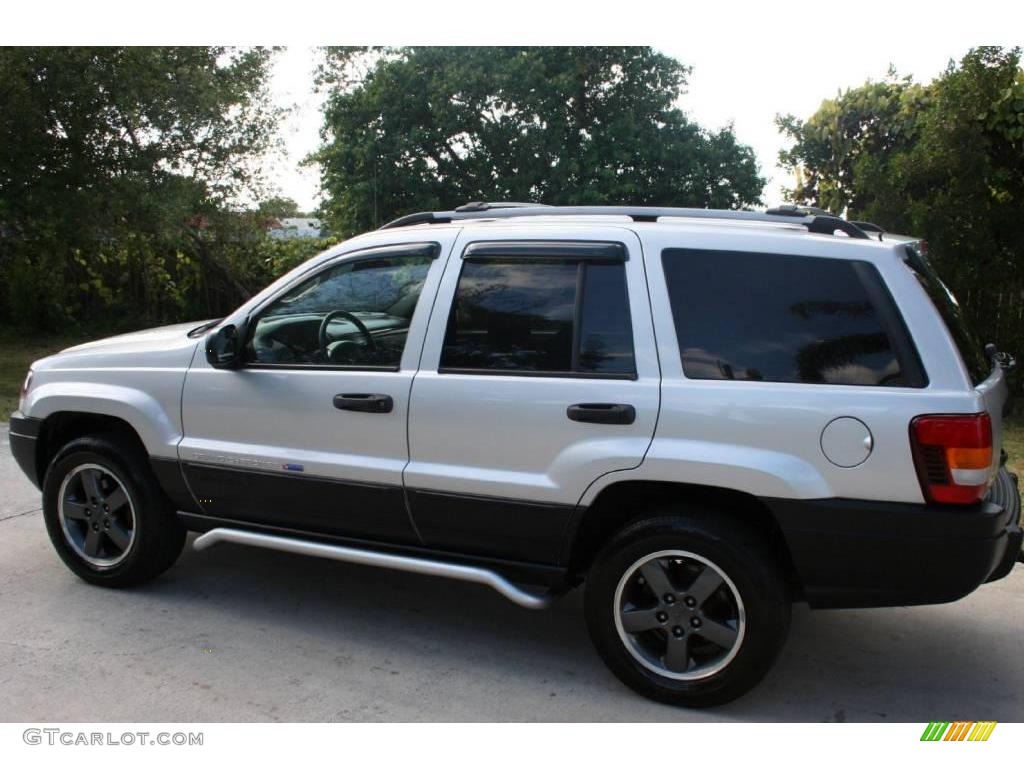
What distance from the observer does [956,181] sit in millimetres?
9133

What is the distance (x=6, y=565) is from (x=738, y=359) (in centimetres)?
416

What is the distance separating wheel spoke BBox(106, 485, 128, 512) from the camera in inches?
194

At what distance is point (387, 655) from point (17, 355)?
11.6 metres

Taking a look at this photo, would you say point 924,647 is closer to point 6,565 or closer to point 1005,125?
point 6,565

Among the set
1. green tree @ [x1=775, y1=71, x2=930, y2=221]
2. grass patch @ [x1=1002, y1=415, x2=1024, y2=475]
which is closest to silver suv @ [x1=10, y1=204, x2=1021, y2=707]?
grass patch @ [x1=1002, y1=415, x2=1024, y2=475]

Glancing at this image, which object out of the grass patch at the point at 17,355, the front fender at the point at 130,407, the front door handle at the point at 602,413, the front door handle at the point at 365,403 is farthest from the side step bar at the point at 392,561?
the grass patch at the point at 17,355

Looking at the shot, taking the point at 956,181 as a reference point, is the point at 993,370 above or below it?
below

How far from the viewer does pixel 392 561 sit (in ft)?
13.9

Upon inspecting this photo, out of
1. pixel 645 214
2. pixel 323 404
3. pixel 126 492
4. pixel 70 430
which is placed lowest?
pixel 126 492

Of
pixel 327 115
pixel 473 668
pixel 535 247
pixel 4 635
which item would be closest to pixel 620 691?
pixel 473 668

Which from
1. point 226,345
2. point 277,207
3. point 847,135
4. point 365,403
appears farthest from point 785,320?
point 277,207

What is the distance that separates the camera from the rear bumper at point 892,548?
343cm

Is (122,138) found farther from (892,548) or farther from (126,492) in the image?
(892,548)

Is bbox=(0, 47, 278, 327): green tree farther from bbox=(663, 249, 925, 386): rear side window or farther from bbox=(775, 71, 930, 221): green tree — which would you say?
bbox=(663, 249, 925, 386): rear side window
